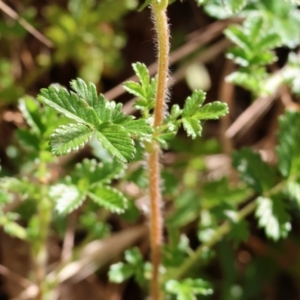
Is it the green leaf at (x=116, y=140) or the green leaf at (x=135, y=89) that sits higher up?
the green leaf at (x=135, y=89)

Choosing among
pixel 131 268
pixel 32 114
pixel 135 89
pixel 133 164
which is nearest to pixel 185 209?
pixel 133 164

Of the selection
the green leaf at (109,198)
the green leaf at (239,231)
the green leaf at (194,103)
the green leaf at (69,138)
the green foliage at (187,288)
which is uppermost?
the green leaf at (69,138)

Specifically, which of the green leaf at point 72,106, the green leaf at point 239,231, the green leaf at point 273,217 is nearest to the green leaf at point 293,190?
the green leaf at point 273,217

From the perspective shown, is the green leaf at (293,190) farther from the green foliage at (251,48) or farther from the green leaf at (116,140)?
the green leaf at (116,140)

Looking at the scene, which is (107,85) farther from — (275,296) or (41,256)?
(275,296)

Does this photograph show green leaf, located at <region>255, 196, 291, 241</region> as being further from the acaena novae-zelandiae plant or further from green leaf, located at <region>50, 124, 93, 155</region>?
green leaf, located at <region>50, 124, 93, 155</region>

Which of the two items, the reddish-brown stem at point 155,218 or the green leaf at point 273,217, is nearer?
the reddish-brown stem at point 155,218

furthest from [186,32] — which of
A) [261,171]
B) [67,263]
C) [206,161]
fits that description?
[67,263]

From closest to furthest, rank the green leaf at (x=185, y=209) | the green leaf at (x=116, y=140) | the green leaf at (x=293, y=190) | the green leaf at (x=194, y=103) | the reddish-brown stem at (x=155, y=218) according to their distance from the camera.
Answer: the green leaf at (x=116, y=140), the green leaf at (x=194, y=103), the reddish-brown stem at (x=155, y=218), the green leaf at (x=293, y=190), the green leaf at (x=185, y=209)

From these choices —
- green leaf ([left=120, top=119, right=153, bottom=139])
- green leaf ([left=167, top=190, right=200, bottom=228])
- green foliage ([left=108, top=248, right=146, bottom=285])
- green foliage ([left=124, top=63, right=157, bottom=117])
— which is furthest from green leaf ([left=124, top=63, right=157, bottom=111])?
green leaf ([left=167, top=190, right=200, bottom=228])
